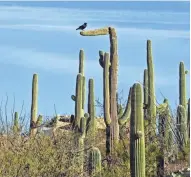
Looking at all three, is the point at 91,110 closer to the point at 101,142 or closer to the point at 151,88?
the point at 101,142

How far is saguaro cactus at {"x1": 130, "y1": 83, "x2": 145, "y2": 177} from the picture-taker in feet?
45.5

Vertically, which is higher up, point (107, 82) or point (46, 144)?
point (107, 82)

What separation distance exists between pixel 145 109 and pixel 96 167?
4141 mm

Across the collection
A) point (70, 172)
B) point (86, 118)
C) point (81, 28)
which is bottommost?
point (70, 172)

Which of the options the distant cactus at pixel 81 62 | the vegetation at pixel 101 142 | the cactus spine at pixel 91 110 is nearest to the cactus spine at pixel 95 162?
the vegetation at pixel 101 142

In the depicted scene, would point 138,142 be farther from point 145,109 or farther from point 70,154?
point 145,109

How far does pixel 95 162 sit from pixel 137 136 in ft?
11.9

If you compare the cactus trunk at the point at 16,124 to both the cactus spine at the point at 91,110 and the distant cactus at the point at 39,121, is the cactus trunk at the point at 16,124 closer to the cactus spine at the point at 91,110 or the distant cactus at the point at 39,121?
the distant cactus at the point at 39,121

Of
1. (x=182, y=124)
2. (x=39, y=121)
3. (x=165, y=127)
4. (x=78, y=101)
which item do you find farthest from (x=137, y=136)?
(x=39, y=121)

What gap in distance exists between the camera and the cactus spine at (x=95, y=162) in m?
17.3

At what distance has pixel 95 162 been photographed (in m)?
17.4

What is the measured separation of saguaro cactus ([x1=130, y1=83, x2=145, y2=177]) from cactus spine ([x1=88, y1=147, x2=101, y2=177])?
3242 millimetres

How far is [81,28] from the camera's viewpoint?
20500 millimetres

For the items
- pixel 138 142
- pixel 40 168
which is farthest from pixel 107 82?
pixel 138 142
